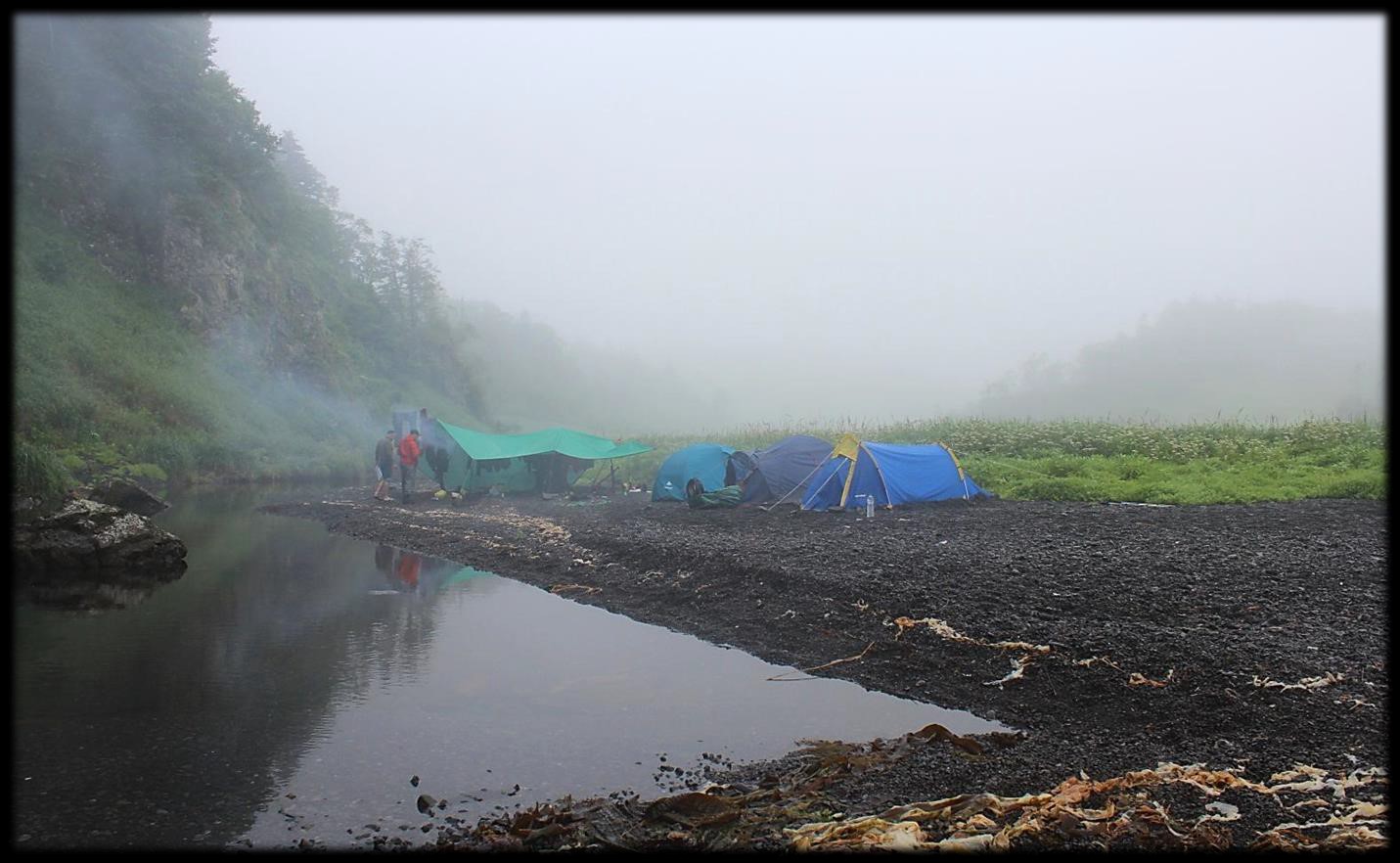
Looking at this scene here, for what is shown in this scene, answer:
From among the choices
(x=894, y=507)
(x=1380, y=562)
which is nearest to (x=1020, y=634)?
(x=1380, y=562)

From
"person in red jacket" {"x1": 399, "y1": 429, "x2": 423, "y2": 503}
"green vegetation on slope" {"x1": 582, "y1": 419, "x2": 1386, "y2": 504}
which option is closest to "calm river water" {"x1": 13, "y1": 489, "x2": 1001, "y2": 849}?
"person in red jacket" {"x1": 399, "y1": 429, "x2": 423, "y2": 503}

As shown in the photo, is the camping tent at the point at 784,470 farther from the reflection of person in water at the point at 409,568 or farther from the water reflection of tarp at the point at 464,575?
the reflection of person in water at the point at 409,568

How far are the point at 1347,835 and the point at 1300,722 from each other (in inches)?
80.3

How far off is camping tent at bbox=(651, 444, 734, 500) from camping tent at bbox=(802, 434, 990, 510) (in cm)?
270

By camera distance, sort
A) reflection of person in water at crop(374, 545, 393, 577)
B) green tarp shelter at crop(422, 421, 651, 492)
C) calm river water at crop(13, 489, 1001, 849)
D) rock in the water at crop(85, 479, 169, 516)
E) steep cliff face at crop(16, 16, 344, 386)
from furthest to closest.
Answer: steep cliff face at crop(16, 16, 344, 386) < green tarp shelter at crop(422, 421, 651, 492) < rock in the water at crop(85, 479, 169, 516) < reflection of person in water at crop(374, 545, 393, 577) < calm river water at crop(13, 489, 1001, 849)

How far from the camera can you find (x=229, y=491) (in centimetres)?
3159

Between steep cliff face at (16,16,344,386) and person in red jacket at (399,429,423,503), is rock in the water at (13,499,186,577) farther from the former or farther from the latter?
steep cliff face at (16,16,344,386)

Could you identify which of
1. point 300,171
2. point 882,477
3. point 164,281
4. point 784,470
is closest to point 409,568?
point 784,470

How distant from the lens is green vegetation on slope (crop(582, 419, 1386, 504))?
64.5 feet

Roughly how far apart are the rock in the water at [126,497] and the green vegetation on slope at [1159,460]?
13226 mm

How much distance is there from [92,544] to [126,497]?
27.0 ft

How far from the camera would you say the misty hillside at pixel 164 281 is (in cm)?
3384

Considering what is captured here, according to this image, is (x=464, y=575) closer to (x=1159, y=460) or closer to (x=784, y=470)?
(x=784, y=470)

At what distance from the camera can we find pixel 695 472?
21.5 m
